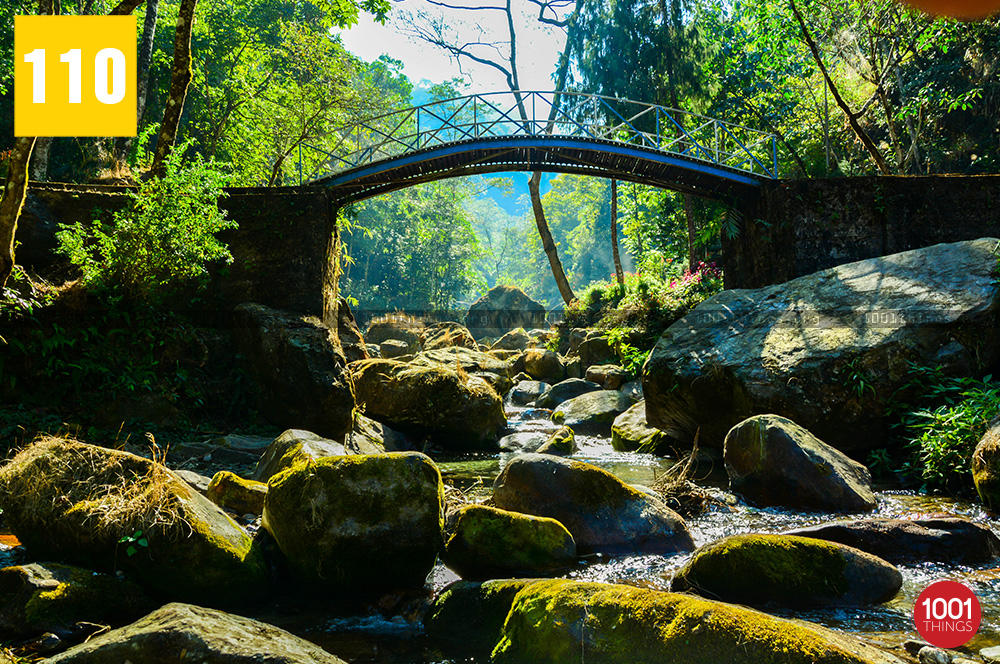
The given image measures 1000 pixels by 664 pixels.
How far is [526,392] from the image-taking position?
16.8 m

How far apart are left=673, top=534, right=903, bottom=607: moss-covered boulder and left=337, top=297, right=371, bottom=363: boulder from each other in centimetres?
957

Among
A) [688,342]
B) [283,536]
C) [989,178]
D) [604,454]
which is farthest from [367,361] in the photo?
[989,178]

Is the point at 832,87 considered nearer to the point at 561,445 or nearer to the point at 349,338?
the point at 561,445

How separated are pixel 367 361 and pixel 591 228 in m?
51.0

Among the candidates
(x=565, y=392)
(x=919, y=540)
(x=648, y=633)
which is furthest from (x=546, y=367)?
(x=648, y=633)

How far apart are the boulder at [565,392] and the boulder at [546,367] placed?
2.80m

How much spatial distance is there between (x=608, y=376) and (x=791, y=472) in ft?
27.6

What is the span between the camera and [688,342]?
9414 millimetres

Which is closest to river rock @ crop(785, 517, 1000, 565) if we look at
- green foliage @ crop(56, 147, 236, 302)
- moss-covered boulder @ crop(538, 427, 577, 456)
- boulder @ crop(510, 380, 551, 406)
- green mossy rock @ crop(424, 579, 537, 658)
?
green mossy rock @ crop(424, 579, 537, 658)

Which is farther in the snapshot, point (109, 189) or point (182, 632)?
point (109, 189)

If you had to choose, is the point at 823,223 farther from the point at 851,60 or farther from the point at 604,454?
the point at 851,60

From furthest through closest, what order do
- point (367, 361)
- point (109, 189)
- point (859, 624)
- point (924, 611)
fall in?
1. point (367, 361)
2. point (109, 189)
3. point (924, 611)
4. point (859, 624)

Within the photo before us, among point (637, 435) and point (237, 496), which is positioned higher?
point (237, 496)

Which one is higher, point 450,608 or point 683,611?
point 683,611
